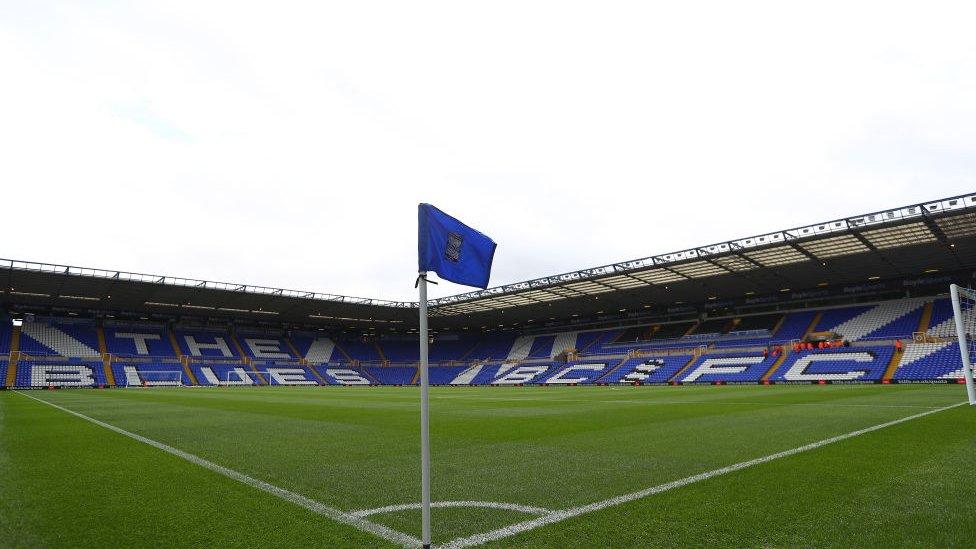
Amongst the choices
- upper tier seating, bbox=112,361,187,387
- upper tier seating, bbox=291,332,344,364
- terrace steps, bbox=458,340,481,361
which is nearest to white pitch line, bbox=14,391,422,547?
upper tier seating, bbox=112,361,187,387

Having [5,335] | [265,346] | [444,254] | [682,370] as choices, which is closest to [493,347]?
[265,346]

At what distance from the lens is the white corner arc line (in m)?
4.25

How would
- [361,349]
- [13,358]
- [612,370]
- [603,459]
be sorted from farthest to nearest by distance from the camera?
[361,349]
[612,370]
[13,358]
[603,459]

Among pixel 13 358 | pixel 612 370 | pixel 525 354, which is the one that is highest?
pixel 13 358

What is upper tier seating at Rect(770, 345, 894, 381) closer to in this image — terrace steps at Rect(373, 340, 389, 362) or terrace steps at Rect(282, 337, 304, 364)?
terrace steps at Rect(373, 340, 389, 362)

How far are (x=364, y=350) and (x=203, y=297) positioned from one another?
2554 cm

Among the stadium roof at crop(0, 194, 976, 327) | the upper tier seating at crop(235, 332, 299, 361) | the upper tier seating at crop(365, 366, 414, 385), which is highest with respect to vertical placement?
the stadium roof at crop(0, 194, 976, 327)

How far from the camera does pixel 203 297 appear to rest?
168ft

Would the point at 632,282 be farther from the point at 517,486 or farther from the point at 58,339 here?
the point at 58,339

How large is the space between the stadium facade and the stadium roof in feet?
0.54

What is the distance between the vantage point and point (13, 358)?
149ft

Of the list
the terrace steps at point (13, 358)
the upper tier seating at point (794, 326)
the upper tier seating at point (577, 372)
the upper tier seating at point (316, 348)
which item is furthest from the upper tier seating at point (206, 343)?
the upper tier seating at point (794, 326)

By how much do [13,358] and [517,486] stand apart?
58333 mm

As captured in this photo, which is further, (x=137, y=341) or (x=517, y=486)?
(x=137, y=341)
